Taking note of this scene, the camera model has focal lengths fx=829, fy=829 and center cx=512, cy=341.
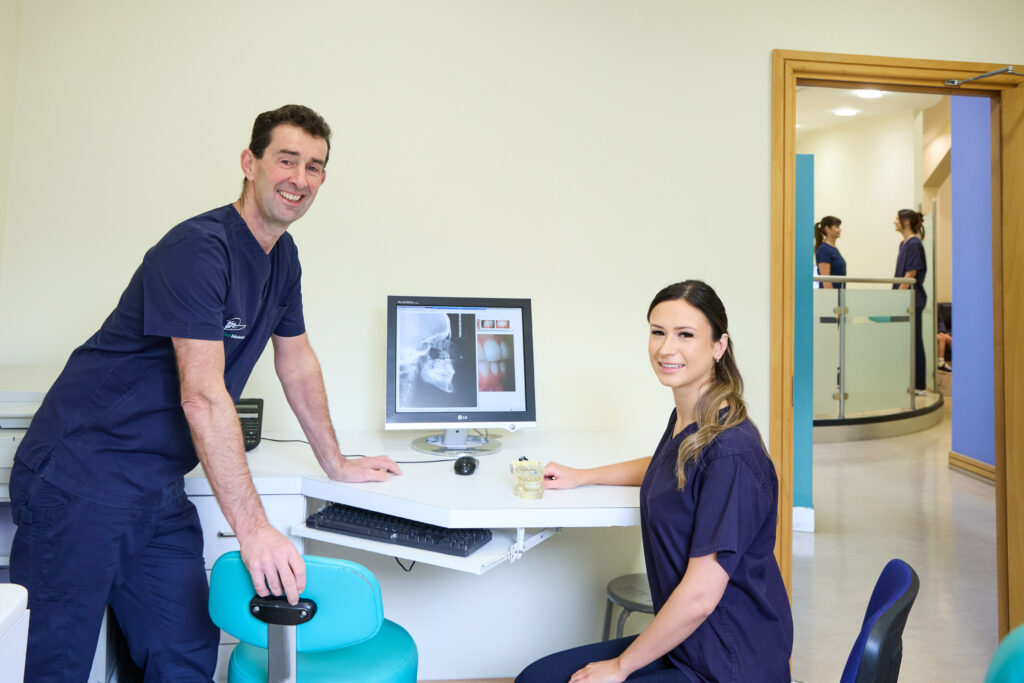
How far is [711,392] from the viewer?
72.1 inches

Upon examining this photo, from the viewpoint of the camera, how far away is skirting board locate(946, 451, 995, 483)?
574 centimetres

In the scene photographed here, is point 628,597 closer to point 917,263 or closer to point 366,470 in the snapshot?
point 366,470

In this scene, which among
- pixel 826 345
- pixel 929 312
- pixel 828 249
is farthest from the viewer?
pixel 929 312

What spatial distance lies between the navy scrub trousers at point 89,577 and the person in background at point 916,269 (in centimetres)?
701

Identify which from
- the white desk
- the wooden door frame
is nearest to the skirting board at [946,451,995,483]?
the wooden door frame

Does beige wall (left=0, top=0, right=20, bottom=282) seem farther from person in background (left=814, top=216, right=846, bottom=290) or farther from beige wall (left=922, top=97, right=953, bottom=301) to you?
beige wall (left=922, top=97, right=953, bottom=301)

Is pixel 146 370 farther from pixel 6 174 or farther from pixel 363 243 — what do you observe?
pixel 6 174

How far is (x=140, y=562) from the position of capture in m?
1.88

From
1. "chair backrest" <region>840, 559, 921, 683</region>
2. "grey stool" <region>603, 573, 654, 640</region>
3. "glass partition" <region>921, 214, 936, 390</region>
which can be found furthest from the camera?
"glass partition" <region>921, 214, 936, 390</region>

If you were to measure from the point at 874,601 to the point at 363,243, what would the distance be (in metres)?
1.95

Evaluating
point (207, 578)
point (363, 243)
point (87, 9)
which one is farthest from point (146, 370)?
point (87, 9)

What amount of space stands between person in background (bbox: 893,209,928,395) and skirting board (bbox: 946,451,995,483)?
139cm

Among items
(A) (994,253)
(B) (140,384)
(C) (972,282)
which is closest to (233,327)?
(B) (140,384)

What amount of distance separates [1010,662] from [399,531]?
1.25 m
